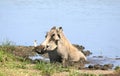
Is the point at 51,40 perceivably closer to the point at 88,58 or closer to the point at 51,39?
the point at 51,39

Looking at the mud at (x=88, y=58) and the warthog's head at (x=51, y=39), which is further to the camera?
the mud at (x=88, y=58)

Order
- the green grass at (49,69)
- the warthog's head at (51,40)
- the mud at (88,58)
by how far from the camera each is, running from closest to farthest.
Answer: the green grass at (49,69), the warthog's head at (51,40), the mud at (88,58)

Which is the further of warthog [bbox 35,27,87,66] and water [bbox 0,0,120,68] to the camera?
water [bbox 0,0,120,68]

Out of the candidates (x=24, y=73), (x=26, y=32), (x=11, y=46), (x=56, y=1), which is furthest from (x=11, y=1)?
(x=24, y=73)

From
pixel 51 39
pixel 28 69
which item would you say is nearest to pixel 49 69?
pixel 28 69

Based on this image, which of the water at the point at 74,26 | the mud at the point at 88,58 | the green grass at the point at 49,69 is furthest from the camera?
the water at the point at 74,26

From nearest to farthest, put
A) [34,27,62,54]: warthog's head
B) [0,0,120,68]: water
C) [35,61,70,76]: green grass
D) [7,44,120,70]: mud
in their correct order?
1. [35,61,70,76]: green grass
2. [34,27,62,54]: warthog's head
3. [7,44,120,70]: mud
4. [0,0,120,68]: water

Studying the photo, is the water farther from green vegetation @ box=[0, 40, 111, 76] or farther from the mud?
green vegetation @ box=[0, 40, 111, 76]

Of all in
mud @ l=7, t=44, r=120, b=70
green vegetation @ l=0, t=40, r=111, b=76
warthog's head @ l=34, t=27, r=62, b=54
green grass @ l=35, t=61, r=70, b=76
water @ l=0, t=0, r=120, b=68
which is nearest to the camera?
green vegetation @ l=0, t=40, r=111, b=76

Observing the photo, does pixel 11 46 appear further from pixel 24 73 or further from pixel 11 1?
pixel 11 1

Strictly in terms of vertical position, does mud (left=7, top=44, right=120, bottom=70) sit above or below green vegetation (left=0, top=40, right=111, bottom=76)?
above

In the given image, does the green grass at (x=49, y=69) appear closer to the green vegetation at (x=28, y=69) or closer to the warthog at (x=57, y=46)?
the green vegetation at (x=28, y=69)

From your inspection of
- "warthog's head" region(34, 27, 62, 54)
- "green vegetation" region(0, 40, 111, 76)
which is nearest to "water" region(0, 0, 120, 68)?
"warthog's head" region(34, 27, 62, 54)

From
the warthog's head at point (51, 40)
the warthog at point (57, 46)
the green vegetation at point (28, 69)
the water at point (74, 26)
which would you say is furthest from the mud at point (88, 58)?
the green vegetation at point (28, 69)
